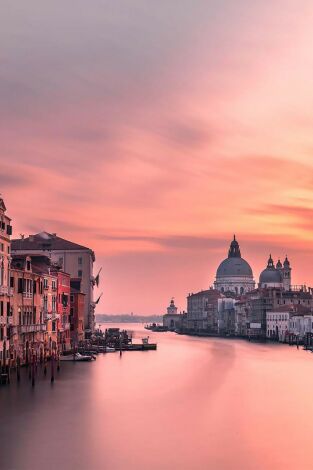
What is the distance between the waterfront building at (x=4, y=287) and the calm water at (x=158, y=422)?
3.44m

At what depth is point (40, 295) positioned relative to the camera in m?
75.5

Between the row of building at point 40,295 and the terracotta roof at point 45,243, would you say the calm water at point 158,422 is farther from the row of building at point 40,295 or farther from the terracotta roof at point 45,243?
the terracotta roof at point 45,243

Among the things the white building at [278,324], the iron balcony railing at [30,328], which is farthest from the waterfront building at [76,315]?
the white building at [278,324]

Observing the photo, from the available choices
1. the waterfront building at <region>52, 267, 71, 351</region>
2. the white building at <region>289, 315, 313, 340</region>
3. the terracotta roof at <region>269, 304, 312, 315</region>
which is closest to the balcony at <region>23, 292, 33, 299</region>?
the waterfront building at <region>52, 267, 71, 351</region>

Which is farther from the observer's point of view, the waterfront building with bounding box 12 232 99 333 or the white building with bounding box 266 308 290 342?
the white building with bounding box 266 308 290 342

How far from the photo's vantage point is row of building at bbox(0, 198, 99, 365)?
61.3 meters

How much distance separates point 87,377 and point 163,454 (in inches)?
1310

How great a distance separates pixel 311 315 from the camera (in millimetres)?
153250

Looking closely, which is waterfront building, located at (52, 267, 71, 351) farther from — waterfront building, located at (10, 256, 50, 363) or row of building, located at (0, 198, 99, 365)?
waterfront building, located at (10, 256, 50, 363)

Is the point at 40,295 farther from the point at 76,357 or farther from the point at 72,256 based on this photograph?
the point at 72,256

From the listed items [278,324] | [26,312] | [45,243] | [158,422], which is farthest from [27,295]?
[278,324]

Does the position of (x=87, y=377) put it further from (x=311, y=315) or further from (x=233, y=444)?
(x=311, y=315)

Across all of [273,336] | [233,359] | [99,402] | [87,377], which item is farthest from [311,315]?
[99,402]

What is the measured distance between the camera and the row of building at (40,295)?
201 feet
